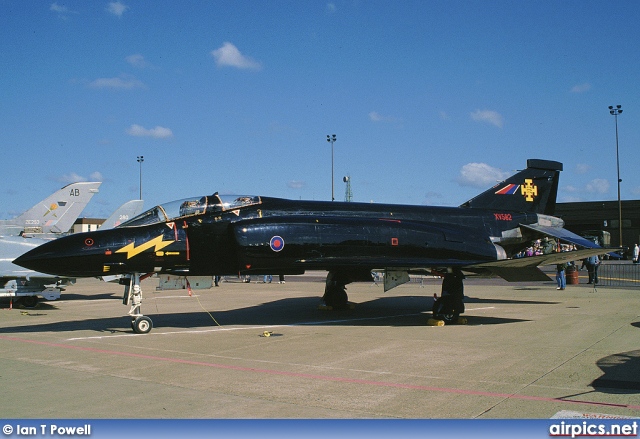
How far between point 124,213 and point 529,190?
51.5ft

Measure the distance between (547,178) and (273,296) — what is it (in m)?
10.6

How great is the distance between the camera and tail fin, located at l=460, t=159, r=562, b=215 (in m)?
Answer: 16.8

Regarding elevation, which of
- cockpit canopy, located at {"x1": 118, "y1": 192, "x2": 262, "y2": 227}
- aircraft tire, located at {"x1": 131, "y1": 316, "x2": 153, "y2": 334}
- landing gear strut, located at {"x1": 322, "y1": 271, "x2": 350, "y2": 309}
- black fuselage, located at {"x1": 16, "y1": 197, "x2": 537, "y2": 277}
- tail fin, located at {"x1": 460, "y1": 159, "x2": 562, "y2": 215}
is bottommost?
aircraft tire, located at {"x1": 131, "y1": 316, "x2": 153, "y2": 334}

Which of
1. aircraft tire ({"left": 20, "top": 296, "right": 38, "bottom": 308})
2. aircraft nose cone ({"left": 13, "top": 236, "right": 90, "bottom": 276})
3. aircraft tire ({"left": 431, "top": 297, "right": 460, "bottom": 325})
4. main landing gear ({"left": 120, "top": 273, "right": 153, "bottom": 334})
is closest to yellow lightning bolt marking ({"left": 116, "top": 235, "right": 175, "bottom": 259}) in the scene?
main landing gear ({"left": 120, "top": 273, "right": 153, "bottom": 334})

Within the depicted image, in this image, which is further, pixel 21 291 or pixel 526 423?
pixel 21 291

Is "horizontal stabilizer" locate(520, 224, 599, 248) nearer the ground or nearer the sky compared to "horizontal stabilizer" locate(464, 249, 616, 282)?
nearer the sky

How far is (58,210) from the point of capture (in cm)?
2456

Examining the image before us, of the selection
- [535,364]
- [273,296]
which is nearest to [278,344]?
[535,364]

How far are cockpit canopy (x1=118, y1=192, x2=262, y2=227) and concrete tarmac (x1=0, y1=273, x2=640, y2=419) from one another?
7.98ft

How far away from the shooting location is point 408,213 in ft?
48.1

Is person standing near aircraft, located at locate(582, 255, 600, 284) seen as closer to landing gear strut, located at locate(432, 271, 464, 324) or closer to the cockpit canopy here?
landing gear strut, located at locate(432, 271, 464, 324)

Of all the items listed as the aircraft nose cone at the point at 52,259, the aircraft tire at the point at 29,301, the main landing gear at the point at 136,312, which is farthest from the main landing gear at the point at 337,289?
the aircraft tire at the point at 29,301

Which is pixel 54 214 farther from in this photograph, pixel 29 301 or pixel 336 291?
pixel 336 291

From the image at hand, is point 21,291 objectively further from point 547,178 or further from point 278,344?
point 547,178
